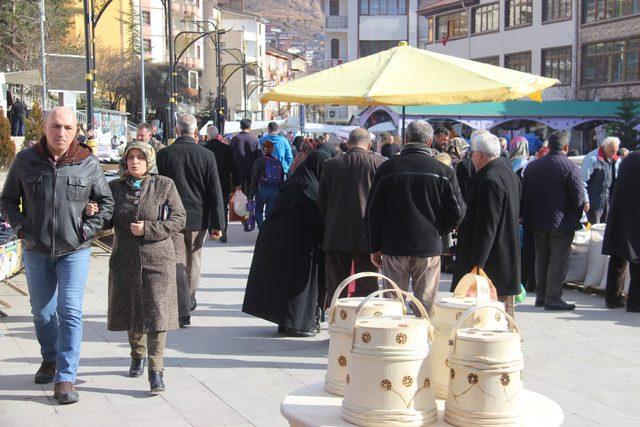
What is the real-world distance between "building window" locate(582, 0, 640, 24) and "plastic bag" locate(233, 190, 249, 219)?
35316 millimetres

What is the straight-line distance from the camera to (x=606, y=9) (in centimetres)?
4816

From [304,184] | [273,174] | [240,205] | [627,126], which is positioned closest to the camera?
[304,184]

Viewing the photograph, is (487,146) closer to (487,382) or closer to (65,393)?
(65,393)

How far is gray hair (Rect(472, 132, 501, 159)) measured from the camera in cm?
738

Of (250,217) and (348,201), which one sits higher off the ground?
(348,201)

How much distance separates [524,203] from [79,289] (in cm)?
570

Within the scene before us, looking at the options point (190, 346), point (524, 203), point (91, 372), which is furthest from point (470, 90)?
point (91, 372)

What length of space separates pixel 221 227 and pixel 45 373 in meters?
2.57

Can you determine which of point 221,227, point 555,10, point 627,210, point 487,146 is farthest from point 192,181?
point 555,10

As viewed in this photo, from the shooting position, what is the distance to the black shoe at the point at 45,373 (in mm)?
6922

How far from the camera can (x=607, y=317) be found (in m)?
10.1

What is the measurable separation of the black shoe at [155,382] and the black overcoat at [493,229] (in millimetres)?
2498

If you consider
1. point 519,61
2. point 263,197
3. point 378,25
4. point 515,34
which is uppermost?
point 378,25

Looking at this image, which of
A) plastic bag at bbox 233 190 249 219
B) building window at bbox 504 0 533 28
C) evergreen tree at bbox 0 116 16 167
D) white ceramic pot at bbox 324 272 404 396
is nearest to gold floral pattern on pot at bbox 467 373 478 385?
white ceramic pot at bbox 324 272 404 396
